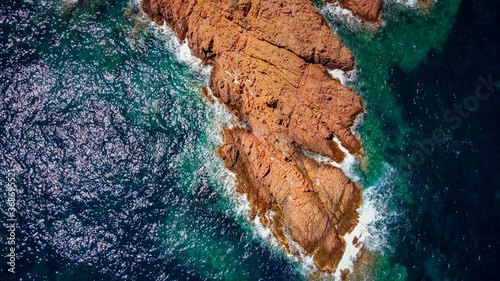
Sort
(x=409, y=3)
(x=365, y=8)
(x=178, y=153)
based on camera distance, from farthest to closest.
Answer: (x=409, y=3) → (x=365, y=8) → (x=178, y=153)

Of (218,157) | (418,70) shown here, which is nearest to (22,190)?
(218,157)

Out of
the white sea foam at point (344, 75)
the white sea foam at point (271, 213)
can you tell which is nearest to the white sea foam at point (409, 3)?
the white sea foam at point (344, 75)

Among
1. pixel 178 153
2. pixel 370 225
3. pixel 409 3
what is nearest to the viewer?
pixel 370 225
